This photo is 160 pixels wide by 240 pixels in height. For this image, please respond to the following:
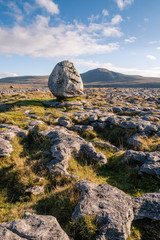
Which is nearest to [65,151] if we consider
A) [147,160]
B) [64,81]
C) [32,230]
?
[147,160]

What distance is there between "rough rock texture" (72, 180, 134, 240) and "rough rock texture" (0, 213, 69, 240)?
81 cm

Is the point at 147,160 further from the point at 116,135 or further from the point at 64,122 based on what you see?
the point at 64,122

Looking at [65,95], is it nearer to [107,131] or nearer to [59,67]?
[59,67]

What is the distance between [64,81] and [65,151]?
17804mm

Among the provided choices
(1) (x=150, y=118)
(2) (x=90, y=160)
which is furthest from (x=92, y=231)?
(1) (x=150, y=118)

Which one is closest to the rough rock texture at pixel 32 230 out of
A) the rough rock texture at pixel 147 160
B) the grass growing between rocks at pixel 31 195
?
the grass growing between rocks at pixel 31 195

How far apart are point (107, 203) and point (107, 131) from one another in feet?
32.1

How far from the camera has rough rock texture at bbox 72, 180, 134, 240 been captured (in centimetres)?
425

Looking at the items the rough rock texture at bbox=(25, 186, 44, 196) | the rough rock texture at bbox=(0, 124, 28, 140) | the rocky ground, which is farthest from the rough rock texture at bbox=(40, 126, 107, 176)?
the rough rock texture at bbox=(0, 124, 28, 140)

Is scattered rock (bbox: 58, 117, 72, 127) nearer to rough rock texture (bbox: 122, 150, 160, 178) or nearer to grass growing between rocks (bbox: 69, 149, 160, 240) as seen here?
grass growing between rocks (bbox: 69, 149, 160, 240)

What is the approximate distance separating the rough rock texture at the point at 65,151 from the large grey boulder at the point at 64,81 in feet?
48.3

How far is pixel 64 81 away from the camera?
24.4 m

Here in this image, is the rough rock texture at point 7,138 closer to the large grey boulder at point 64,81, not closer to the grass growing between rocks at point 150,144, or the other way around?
the grass growing between rocks at point 150,144

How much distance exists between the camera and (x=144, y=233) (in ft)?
15.3
